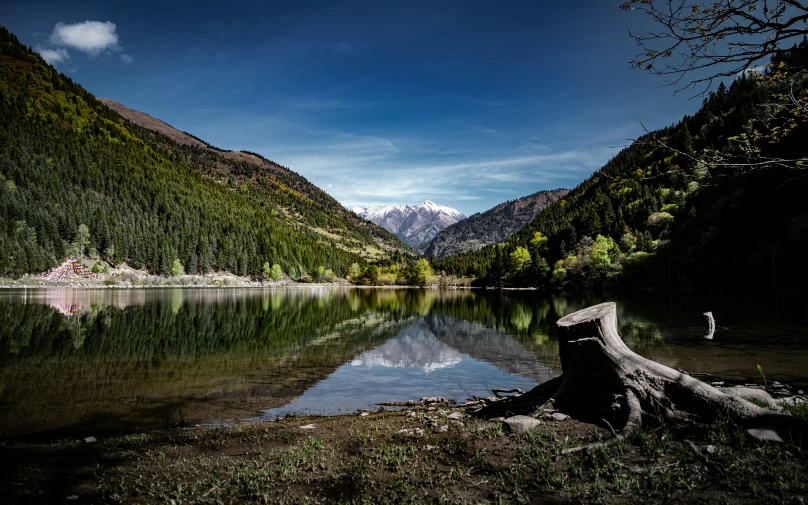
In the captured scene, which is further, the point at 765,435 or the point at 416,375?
the point at 416,375

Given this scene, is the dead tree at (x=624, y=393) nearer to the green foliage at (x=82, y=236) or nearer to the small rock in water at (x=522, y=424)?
the small rock in water at (x=522, y=424)

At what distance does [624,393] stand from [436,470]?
374 cm

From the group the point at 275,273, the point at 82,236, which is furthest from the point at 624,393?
the point at 275,273

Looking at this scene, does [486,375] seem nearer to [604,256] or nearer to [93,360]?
[93,360]

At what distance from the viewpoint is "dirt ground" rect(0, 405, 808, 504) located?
5216mm

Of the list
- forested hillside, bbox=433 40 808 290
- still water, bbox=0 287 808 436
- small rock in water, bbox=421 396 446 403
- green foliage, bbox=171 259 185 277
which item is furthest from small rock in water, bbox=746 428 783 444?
green foliage, bbox=171 259 185 277

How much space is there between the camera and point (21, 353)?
874 inches

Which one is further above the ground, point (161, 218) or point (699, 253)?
point (161, 218)

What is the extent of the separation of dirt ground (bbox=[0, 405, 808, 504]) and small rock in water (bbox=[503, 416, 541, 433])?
0.14 meters

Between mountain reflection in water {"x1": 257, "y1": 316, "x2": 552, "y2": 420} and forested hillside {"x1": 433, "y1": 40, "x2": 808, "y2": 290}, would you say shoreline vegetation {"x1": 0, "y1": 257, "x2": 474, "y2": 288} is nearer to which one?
forested hillside {"x1": 433, "y1": 40, "x2": 808, "y2": 290}

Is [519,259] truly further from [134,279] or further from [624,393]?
[624,393]

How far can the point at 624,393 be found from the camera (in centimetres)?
751

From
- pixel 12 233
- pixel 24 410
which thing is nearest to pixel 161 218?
pixel 12 233

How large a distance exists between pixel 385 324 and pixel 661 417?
3812 cm
